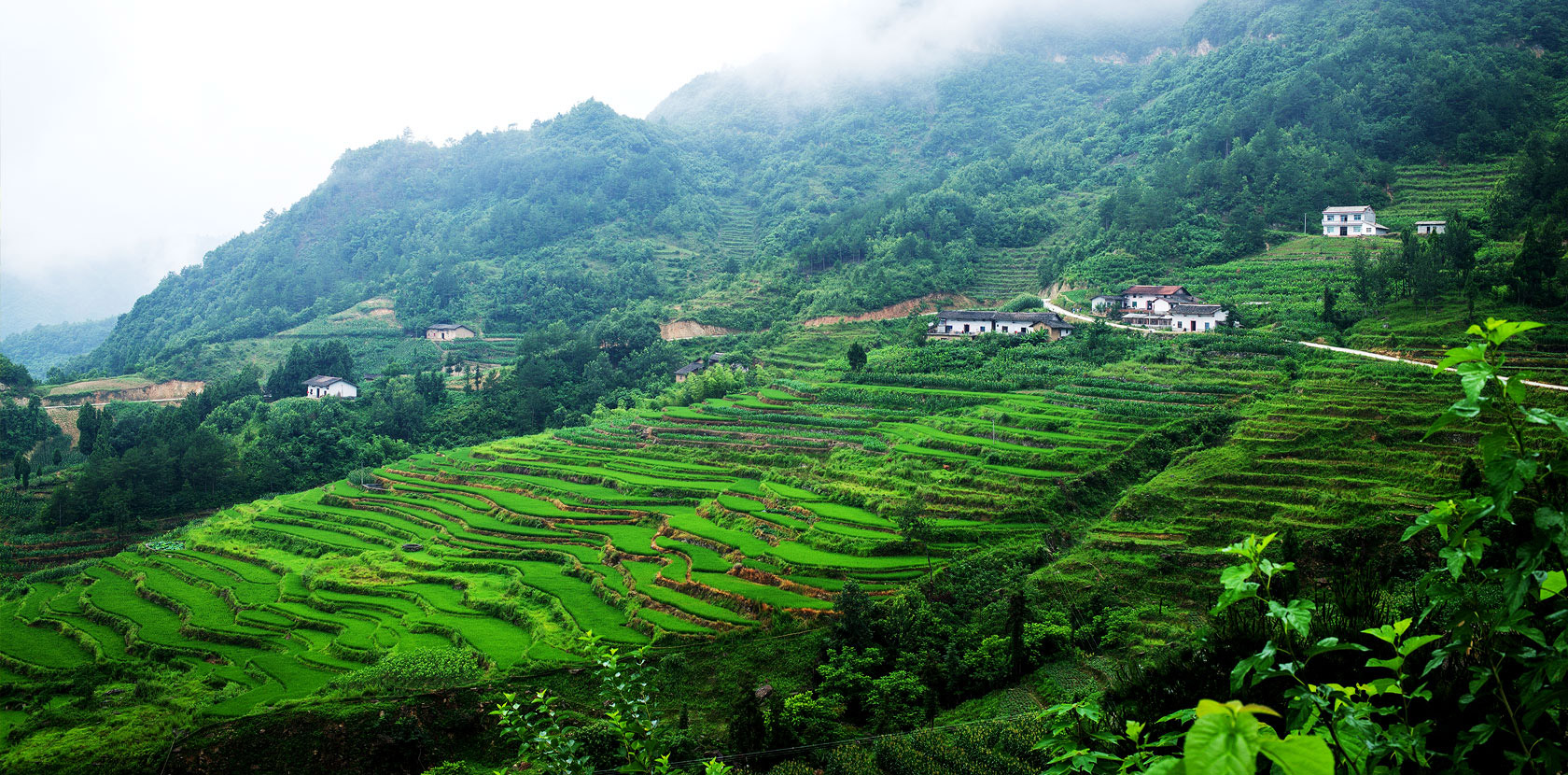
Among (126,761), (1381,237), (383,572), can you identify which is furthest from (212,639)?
(1381,237)

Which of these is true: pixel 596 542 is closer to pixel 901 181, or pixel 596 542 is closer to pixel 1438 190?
pixel 1438 190

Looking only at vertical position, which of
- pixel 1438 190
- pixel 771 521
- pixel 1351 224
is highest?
pixel 1438 190

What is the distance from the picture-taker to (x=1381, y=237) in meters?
42.3

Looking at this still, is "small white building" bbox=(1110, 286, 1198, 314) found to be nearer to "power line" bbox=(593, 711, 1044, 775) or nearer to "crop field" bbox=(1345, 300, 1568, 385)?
"crop field" bbox=(1345, 300, 1568, 385)

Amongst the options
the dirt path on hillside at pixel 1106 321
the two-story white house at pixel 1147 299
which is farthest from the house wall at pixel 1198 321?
the two-story white house at pixel 1147 299

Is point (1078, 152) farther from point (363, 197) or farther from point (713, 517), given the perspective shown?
point (363, 197)

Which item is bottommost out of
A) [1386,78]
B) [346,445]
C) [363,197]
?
[346,445]

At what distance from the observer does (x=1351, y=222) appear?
4400 cm

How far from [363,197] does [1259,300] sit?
9609 centimetres

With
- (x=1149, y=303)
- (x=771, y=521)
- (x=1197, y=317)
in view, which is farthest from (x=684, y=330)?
(x=771, y=521)

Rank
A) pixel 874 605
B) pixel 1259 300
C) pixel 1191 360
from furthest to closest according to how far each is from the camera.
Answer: pixel 1259 300
pixel 1191 360
pixel 874 605

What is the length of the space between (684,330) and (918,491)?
3635 centimetres

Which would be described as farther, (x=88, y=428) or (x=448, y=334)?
(x=448, y=334)

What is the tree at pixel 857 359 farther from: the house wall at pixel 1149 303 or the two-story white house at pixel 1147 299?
the house wall at pixel 1149 303
